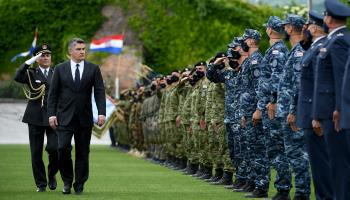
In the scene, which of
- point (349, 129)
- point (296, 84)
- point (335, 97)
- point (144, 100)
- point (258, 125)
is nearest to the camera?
point (349, 129)

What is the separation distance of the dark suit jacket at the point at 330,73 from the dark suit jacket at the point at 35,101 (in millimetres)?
6512

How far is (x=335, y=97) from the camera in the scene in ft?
34.6

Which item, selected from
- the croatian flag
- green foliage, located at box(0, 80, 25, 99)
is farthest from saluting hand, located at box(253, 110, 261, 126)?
green foliage, located at box(0, 80, 25, 99)

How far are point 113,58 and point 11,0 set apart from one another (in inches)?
189

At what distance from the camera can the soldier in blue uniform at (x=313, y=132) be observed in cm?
1107

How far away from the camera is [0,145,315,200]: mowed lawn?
14961 mm

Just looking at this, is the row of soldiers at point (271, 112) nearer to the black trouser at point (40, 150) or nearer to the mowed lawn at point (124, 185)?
the mowed lawn at point (124, 185)

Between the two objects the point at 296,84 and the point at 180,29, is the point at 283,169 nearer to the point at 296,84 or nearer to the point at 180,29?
the point at 296,84

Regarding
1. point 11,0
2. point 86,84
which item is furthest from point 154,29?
point 86,84

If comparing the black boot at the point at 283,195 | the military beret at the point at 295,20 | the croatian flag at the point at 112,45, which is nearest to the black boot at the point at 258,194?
the black boot at the point at 283,195

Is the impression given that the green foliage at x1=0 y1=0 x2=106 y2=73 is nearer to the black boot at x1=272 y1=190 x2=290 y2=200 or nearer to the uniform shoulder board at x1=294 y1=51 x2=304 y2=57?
the black boot at x1=272 y1=190 x2=290 y2=200

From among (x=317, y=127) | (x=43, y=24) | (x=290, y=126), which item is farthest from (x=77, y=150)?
(x=43, y=24)

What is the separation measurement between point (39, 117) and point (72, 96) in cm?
106

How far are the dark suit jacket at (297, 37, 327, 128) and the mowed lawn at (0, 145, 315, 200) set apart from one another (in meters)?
3.39
